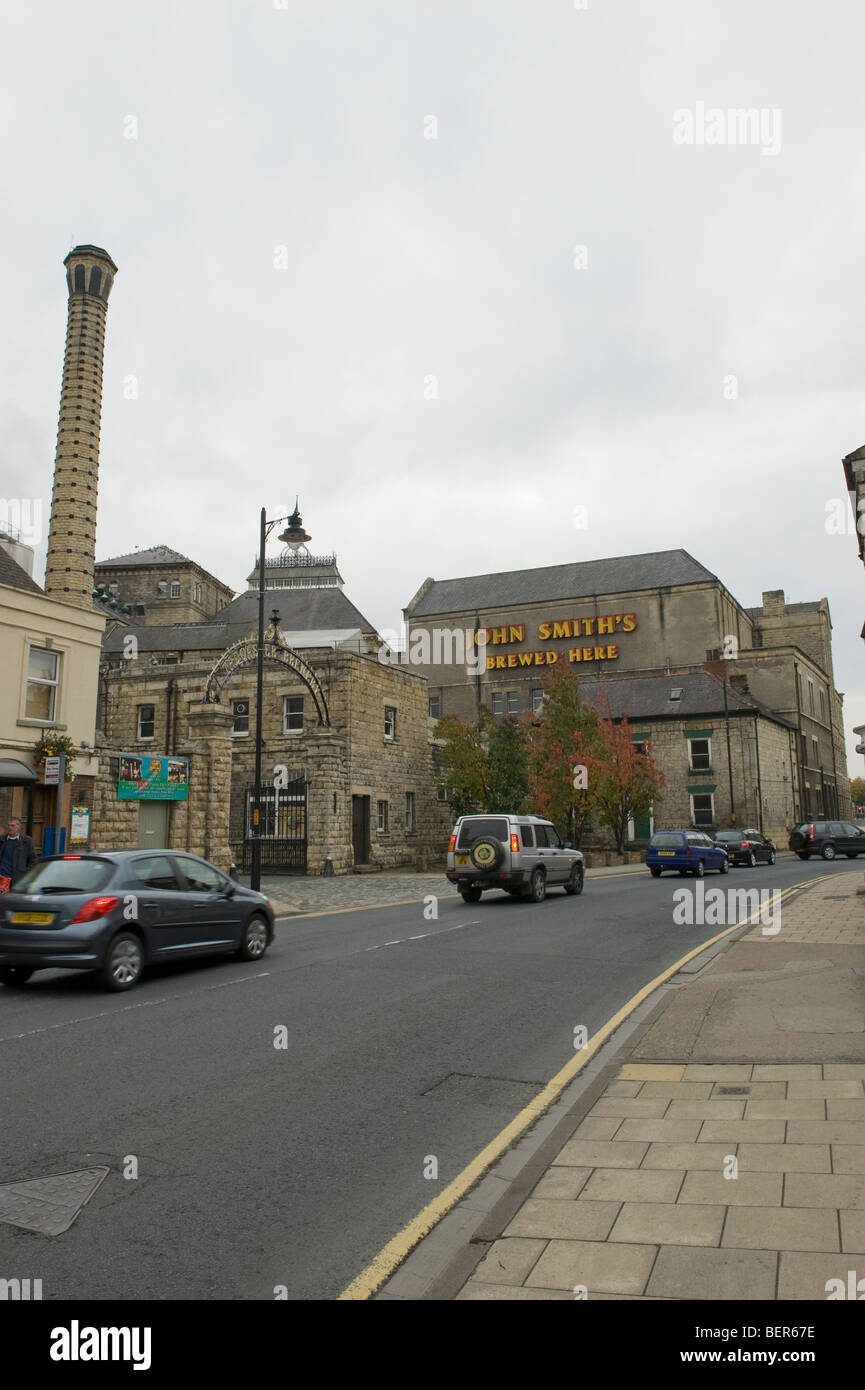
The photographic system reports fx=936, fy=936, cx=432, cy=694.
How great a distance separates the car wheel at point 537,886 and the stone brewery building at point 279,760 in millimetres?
9266

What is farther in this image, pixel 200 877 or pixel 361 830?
pixel 361 830

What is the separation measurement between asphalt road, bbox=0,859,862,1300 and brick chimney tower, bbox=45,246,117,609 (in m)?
33.2

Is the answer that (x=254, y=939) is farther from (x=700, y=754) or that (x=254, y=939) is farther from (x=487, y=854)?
(x=700, y=754)

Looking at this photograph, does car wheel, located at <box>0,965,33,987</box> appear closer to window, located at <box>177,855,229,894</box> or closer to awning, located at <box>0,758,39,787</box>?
window, located at <box>177,855,229,894</box>

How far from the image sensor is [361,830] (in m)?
32.5

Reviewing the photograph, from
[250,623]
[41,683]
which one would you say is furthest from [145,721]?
[250,623]

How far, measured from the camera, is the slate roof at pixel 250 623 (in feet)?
196

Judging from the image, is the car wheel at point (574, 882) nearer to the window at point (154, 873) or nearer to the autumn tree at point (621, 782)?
the window at point (154, 873)

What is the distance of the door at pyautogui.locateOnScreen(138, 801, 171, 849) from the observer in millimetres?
23938

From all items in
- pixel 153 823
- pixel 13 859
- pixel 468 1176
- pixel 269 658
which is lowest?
pixel 468 1176

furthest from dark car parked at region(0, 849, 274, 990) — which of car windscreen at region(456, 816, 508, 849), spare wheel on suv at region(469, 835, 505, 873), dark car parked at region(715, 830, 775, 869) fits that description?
dark car parked at region(715, 830, 775, 869)

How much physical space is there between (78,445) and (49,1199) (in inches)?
1653

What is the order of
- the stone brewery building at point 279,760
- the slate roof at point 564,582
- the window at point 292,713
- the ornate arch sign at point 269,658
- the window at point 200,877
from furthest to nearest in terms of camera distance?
the slate roof at point 564,582
the window at point 292,713
the ornate arch sign at point 269,658
the stone brewery building at point 279,760
the window at point 200,877

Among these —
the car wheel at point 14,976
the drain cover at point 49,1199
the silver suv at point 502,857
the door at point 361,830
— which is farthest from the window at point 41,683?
the drain cover at point 49,1199
